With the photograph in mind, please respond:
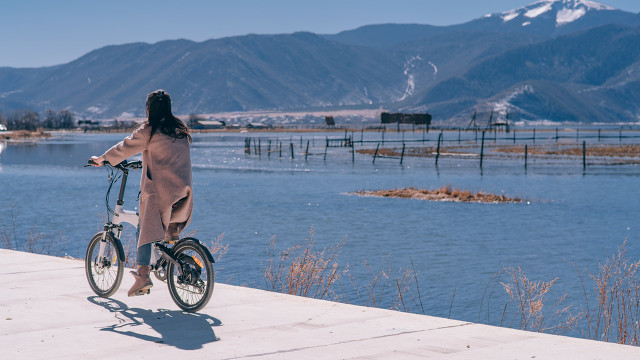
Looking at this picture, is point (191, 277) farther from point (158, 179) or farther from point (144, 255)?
point (158, 179)

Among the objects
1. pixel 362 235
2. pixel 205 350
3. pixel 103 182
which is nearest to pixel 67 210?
pixel 362 235

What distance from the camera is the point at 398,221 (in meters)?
32.4

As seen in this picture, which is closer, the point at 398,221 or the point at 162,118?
the point at 162,118

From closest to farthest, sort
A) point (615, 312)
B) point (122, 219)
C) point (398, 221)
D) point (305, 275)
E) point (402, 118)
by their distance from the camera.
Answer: point (122, 219) < point (305, 275) < point (615, 312) < point (398, 221) < point (402, 118)

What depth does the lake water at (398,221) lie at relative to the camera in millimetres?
20016

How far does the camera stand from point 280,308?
8133mm

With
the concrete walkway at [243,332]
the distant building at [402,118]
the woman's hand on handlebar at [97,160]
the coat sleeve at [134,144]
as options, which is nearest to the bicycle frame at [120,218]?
the woman's hand on handlebar at [97,160]

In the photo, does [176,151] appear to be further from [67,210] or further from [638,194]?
[638,194]

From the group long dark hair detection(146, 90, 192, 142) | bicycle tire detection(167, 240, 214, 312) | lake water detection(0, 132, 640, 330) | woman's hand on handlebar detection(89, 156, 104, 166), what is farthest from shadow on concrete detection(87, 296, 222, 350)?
lake water detection(0, 132, 640, 330)

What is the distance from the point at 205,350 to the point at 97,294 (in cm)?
279

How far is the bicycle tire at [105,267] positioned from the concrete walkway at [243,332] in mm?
135

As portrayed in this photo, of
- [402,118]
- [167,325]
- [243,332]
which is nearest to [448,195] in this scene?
[167,325]

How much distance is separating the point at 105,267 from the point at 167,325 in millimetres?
1688

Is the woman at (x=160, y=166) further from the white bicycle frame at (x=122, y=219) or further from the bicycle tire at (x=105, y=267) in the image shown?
the bicycle tire at (x=105, y=267)
